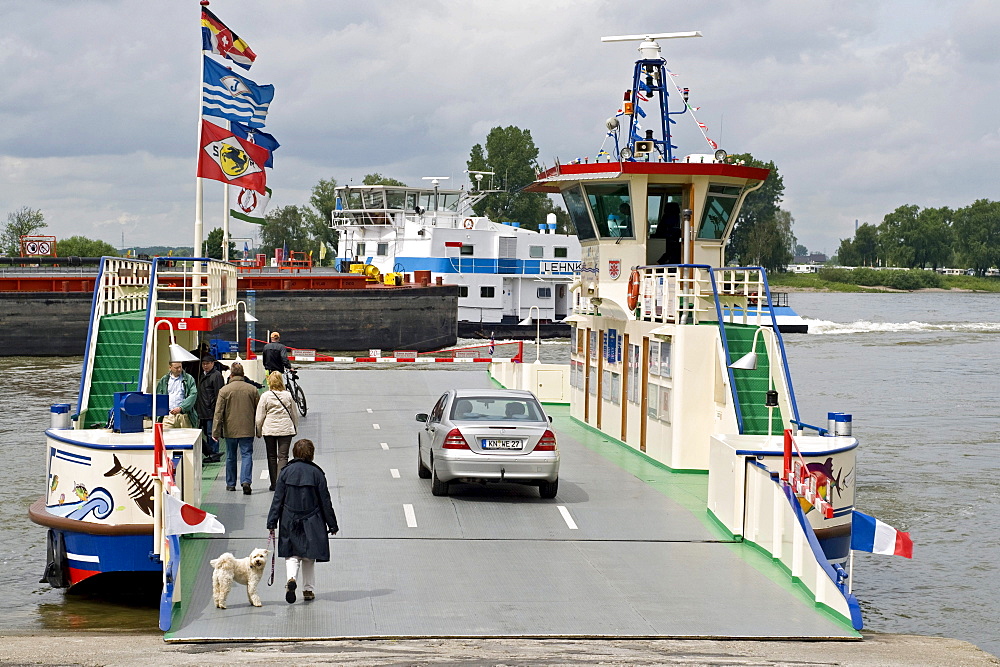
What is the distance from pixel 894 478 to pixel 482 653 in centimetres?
1817

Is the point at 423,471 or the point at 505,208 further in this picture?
the point at 505,208

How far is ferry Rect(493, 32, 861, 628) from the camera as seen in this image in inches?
478

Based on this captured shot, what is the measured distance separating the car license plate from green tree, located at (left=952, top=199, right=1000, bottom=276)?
→ 19324 centimetres

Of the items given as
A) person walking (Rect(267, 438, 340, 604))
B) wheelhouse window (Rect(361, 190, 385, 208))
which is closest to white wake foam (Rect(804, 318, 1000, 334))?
wheelhouse window (Rect(361, 190, 385, 208))

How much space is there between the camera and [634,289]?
1889 centimetres

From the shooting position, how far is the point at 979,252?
190 m

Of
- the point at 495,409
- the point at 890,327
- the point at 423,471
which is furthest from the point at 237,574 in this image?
the point at 890,327

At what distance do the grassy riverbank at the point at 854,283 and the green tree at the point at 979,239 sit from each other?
12.1 ft

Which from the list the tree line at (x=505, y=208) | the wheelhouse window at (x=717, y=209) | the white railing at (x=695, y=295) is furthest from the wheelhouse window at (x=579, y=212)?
the tree line at (x=505, y=208)

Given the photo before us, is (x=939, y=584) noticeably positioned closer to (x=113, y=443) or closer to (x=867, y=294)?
(x=113, y=443)

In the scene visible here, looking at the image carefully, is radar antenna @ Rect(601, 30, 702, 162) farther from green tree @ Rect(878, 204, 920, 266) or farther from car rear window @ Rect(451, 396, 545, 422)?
green tree @ Rect(878, 204, 920, 266)

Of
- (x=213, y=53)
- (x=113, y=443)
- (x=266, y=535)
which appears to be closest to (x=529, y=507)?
(x=266, y=535)

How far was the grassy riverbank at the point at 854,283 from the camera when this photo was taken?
170m

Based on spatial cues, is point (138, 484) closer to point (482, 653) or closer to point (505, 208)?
point (482, 653)
